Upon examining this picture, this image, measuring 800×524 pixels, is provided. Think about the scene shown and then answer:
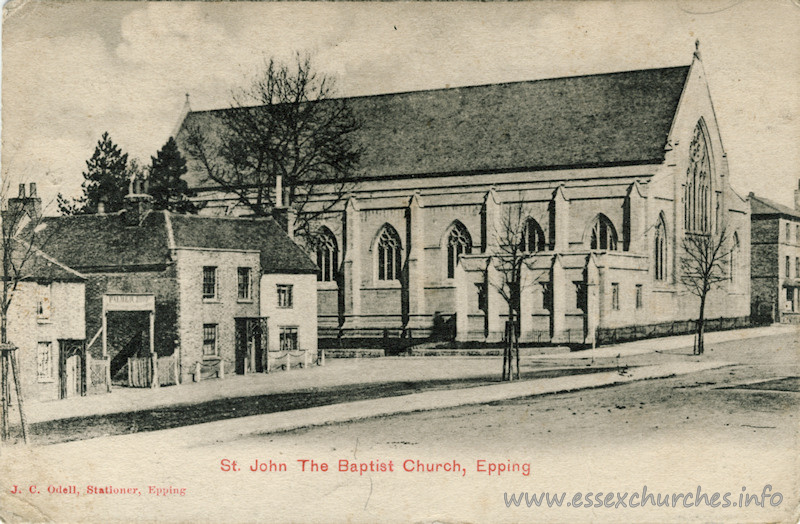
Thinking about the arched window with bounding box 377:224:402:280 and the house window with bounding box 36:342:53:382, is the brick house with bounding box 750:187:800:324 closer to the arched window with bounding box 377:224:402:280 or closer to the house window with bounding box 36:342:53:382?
the arched window with bounding box 377:224:402:280

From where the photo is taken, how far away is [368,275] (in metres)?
45.0

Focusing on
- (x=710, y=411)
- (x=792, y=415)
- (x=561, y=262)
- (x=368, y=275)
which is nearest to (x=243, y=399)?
(x=710, y=411)

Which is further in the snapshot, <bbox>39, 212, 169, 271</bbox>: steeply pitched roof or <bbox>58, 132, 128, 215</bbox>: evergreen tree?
<bbox>39, 212, 169, 271</bbox>: steeply pitched roof

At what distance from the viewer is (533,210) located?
138 ft

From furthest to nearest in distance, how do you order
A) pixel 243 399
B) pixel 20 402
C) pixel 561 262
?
pixel 561 262 < pixel 243 399 < pixel 20 402

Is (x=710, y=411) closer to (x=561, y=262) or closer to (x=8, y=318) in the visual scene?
(x=8, y=318)

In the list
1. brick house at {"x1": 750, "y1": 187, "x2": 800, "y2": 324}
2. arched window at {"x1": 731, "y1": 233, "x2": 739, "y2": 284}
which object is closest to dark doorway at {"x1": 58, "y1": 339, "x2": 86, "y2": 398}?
brick house at {"x1": 750, "y1": 187, "x2": 800, "y2": 324}

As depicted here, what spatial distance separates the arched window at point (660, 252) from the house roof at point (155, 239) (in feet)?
52.5

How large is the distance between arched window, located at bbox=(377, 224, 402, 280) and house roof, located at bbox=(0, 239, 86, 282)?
80.2 ft

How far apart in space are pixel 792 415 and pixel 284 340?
17806 millimetres

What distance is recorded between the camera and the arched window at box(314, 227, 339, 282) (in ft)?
149

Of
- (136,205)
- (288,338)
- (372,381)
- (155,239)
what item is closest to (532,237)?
(288,338)

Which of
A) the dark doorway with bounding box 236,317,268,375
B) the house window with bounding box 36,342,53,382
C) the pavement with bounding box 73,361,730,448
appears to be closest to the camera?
the pavement with bounding box 73,361,730,448

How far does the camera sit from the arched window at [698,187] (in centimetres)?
4106
